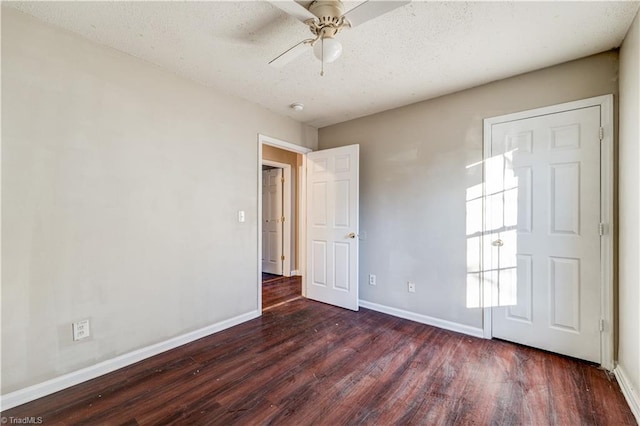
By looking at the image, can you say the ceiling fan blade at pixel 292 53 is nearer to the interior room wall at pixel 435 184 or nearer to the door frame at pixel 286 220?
the interior room wall at pixel 435 184

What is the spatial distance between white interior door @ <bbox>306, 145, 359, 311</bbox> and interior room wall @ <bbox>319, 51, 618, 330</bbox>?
0.72 feet

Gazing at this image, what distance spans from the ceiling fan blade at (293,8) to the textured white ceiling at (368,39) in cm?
33

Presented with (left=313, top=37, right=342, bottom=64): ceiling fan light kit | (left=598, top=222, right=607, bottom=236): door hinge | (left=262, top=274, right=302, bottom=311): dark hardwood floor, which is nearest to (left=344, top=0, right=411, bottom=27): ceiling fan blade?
(left=313, top=37, right=342, bottom=64): ceiling fan light kit

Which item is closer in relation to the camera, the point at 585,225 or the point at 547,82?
the point at 585,225

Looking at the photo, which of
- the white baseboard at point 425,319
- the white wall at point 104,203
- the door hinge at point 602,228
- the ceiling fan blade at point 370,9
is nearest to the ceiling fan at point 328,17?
the ceiling fan blade at point 370,9

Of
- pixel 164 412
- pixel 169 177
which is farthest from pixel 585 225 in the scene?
pixel 169 177

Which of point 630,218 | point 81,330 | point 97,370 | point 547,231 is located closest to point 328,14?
point 630,218

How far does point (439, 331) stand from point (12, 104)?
3835 millimetres

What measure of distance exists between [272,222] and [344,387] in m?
3.88

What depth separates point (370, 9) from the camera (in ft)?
4.75

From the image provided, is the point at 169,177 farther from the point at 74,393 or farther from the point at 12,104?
the point at 74,393

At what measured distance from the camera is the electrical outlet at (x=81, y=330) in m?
1.96

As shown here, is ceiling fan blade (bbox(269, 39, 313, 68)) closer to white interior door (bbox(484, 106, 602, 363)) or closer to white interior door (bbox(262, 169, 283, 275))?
white interior door (bbox(484, 106, 602, 363))

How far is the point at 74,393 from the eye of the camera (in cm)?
186
